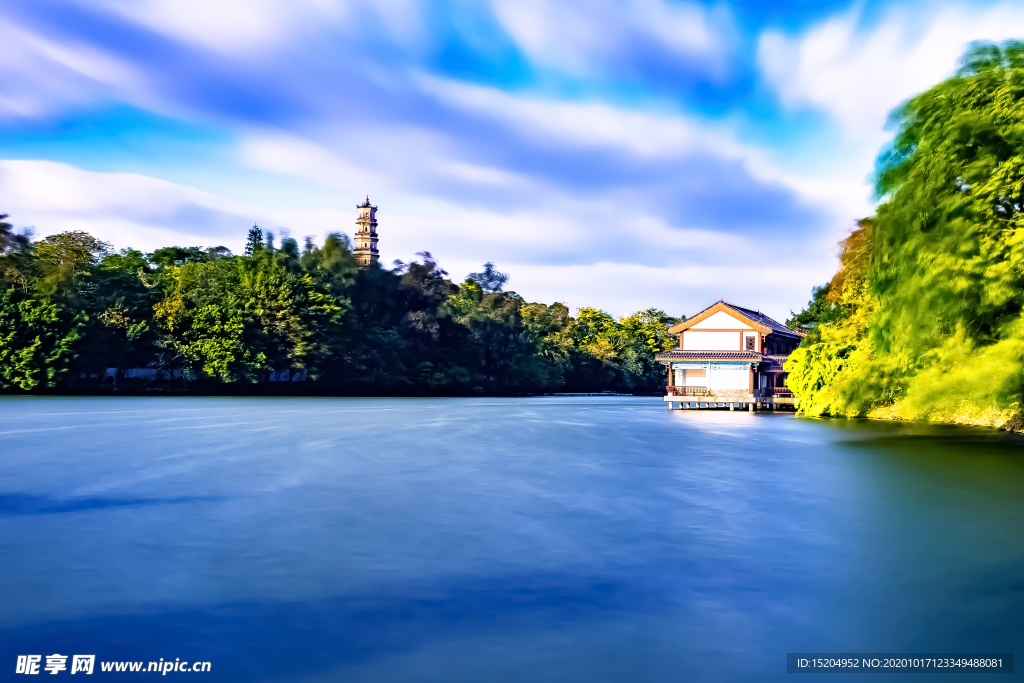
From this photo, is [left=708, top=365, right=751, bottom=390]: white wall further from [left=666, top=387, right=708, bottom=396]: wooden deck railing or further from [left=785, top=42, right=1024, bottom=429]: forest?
[left=785, top=42, right=1024, bottom=429]: forest

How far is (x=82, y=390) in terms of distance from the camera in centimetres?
4544

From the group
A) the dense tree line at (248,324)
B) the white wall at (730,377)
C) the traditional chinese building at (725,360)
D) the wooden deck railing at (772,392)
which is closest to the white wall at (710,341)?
the traditional chinese building at (725,360)

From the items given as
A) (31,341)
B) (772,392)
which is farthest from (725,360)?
(31,341)

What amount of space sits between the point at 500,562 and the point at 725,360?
3661 centimetres

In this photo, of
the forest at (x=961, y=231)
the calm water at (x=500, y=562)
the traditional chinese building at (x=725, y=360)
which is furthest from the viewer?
the traditional chinese building at (x=725, y=360)

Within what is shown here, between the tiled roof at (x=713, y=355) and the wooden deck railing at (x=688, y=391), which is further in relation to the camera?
the wooden deck railing at (x=688, y=391)

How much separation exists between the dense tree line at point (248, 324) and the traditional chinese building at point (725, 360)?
2240 centimetres

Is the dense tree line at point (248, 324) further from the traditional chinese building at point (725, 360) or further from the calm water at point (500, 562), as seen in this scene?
the calm water at point (500, 562)

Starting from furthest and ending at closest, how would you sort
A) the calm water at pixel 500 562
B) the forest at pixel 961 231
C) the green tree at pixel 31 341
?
the green tree at pixel 31 341 < the forest at pixel 961 231 < the calm water at pixel 500 562

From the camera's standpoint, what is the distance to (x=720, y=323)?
43.9 m

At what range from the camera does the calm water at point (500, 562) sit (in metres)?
5.62

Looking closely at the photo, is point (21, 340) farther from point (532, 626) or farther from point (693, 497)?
point (532, 626)

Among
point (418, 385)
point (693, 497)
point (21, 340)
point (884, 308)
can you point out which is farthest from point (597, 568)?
point (418, 385)

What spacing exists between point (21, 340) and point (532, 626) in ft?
146
